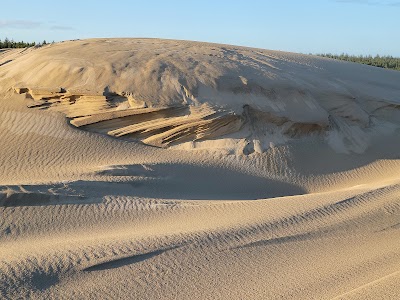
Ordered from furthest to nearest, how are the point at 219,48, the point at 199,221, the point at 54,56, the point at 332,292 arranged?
the point at 219,48 < the point at 54,56 < the point at 199,221 < the point at 332,292

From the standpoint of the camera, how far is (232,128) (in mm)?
10945

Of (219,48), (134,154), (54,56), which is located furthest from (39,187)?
(219,48)

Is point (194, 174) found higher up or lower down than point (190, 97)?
lower down

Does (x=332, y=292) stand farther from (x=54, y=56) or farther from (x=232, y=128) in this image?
(x=54, y=56)

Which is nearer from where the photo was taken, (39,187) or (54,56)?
(39,187)

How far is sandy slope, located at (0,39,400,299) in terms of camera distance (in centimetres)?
527

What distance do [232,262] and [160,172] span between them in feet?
13.8

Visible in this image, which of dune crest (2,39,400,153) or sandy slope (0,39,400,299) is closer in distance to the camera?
sandy slope (0,39,400,299)

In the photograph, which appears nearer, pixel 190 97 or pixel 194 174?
pixel 194 174

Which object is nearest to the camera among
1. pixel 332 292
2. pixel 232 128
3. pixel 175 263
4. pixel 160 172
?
pixel 332 292

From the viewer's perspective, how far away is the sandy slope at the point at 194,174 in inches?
207

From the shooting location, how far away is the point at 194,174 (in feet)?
32.6

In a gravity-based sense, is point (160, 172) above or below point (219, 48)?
below

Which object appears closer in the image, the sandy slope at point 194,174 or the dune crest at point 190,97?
the sandy slope at point 194,174
